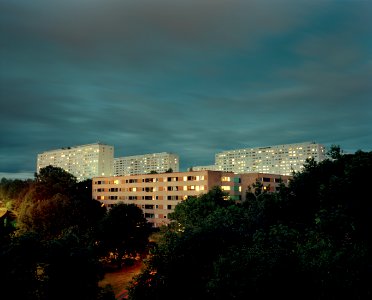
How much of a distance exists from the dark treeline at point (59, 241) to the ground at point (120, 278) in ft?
8.67

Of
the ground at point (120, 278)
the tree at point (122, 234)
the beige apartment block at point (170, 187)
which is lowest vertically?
the ground at point (120, 278)

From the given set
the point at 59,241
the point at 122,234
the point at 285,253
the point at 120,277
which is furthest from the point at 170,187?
the point at 285,253

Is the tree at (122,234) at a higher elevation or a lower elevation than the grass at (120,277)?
higher

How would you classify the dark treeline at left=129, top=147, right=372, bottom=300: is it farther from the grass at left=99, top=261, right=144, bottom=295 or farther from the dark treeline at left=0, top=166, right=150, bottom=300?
the grass at left=99, top=261, right=144, bottom=295

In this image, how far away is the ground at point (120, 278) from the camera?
54125 mm

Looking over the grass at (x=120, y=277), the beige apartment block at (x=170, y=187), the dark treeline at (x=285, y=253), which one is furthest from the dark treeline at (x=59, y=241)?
the beige apartment block at (x=170, y=187)

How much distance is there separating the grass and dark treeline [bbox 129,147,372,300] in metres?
24.6

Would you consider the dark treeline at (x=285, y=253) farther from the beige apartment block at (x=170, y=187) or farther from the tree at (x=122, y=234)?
the beige apartment block at (x=170, y=187)

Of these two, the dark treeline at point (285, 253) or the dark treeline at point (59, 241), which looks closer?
the dark treeline at point (285, 253)

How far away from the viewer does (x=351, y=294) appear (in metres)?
16.6

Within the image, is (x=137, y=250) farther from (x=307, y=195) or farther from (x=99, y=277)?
(x=99, y=277)

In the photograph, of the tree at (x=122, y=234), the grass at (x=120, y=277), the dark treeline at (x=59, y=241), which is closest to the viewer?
the dark treeline at (x=59, y=241)

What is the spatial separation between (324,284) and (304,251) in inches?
231

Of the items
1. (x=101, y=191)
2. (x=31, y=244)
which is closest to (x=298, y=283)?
(x=31, y=244)
